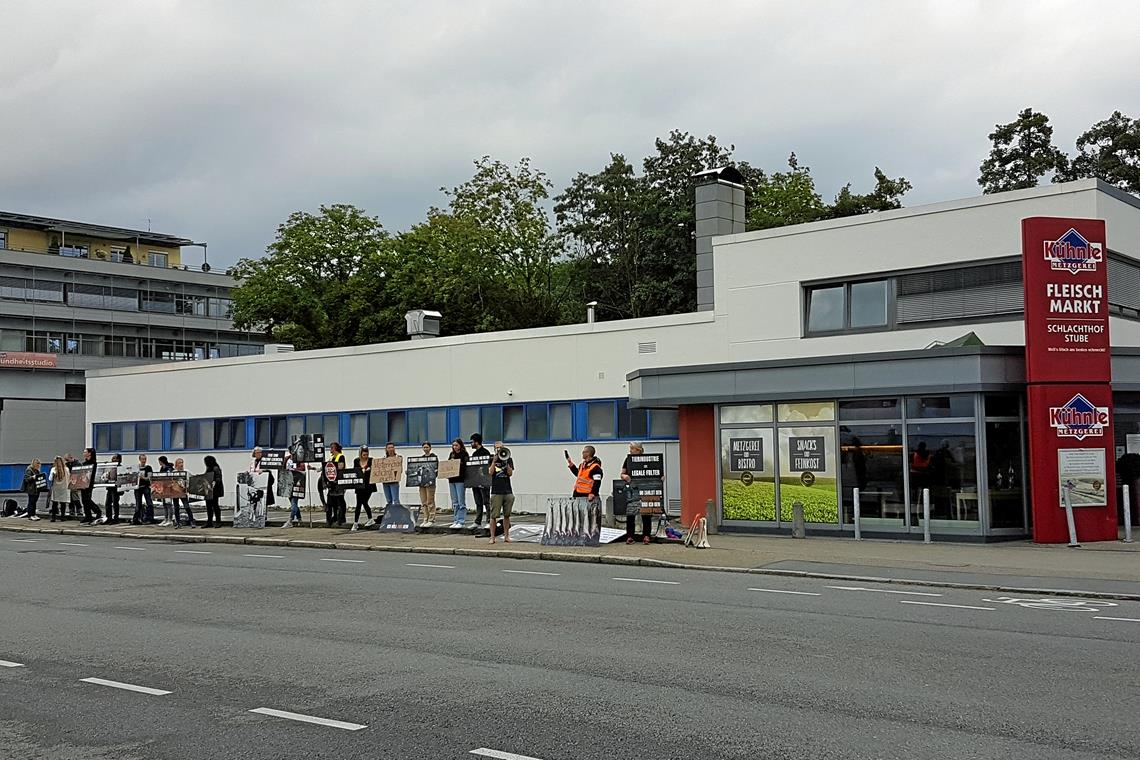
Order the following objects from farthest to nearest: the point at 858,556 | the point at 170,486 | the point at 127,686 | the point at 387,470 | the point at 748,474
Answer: the point at 170,486
the point at 387,470
the point at 748,474
the point at 858,556
the point at 127,686

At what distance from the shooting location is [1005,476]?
65.6 feet

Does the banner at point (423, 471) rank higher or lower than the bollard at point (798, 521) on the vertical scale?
higher

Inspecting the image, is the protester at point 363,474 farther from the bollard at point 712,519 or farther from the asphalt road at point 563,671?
the asphalt road at point 563,671

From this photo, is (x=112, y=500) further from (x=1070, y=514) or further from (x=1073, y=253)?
(x=1073, y=253)

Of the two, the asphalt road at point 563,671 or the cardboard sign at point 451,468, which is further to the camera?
the cardboard sign at point 451,468

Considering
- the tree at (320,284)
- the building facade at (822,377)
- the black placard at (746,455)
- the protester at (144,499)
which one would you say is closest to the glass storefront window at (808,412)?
the building facade at (822,377)

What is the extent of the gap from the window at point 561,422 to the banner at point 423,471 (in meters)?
5.25

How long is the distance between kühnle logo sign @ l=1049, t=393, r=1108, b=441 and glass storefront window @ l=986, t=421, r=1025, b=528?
85 cm

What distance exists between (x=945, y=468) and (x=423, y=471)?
10.8 metres

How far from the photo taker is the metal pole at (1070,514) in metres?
19.1

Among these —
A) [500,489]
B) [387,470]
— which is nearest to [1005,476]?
[500,489]

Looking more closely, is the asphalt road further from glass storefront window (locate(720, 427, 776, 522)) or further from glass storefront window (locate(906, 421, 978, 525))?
glass storefront window (locate(720, 427, 776, 522))

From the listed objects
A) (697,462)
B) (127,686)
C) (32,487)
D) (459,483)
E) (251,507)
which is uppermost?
(697,462)

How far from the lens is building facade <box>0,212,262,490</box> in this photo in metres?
74.7
